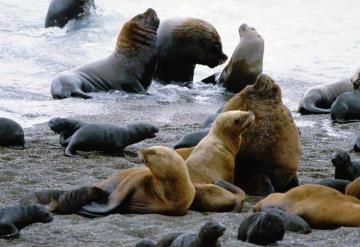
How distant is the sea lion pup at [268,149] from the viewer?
21.3 ft

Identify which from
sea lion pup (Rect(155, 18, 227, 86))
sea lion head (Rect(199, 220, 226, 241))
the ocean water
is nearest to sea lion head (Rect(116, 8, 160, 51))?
sea lion pup (Rect(155, 18, 227, 86))

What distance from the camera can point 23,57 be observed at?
15781 millimetres

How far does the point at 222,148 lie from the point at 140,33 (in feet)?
24.6

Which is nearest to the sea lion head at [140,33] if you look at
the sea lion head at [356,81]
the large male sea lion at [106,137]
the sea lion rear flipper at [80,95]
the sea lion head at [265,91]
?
the sea lion rear flipper at [80,95]

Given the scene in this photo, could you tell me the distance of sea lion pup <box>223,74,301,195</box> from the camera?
6484 mm

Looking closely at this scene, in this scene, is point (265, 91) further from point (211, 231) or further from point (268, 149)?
point (211, 231)

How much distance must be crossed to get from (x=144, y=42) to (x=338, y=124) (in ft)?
13.6

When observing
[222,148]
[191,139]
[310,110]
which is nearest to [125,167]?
[191,139]

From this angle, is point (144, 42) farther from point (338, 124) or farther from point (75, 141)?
point (75, 141)

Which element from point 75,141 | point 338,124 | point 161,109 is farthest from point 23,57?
point 75,141

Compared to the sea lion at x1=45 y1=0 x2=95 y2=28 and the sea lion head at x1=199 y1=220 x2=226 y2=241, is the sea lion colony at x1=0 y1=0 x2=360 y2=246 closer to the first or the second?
the sea lion head at x1=199 y1=220 x2=226 y2=241

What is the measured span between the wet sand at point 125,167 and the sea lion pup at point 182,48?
5.63 feet

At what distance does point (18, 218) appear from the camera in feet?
15.2

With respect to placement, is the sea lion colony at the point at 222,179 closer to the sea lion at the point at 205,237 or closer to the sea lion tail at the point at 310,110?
the sea lion at the point at 205,237
